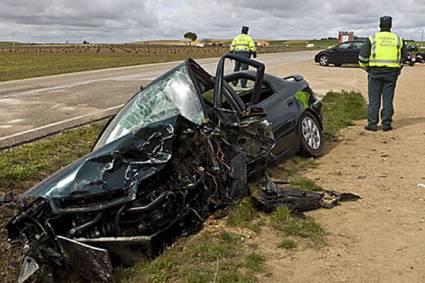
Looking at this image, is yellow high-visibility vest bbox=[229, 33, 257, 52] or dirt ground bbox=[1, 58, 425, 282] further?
yellow high-visibility vest bbox=[229, 33, 257, 52]

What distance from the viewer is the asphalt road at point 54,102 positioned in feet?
30.2

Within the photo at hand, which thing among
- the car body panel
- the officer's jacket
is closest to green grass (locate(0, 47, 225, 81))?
the car body panel

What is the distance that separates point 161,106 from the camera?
16.2 ft

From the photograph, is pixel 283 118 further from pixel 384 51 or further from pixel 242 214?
pixel 384 51

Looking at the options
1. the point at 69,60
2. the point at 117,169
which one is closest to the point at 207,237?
the point at 117,169

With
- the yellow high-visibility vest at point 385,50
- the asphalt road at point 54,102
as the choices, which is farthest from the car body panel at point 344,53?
the yellow high-visibility vest at point 385,50

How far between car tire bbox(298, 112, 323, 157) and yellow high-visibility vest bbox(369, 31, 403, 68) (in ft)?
7.59

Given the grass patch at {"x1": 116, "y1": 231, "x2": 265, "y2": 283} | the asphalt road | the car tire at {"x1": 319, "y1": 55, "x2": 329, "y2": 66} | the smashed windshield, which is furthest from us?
the car tire at {"x1": 319, "y1": 55, "x2": 329, "y2": 66}

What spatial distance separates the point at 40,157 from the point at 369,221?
458 cm

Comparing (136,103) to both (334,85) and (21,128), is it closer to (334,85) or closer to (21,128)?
(21,128)

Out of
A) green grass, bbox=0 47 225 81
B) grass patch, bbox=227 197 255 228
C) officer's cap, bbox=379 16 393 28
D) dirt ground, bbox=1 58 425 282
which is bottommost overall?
dirt ground, bbox=1 58 425 282

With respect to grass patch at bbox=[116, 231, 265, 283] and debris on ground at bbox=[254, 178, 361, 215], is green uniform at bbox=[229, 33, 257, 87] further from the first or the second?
grass patch at bbox=[116, 231, 265, 283]

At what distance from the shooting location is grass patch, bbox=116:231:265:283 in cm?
367

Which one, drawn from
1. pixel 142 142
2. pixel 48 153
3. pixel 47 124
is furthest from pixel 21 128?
pixel 142 142
